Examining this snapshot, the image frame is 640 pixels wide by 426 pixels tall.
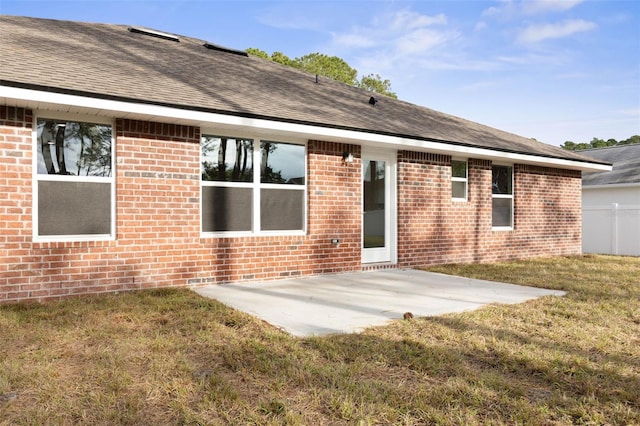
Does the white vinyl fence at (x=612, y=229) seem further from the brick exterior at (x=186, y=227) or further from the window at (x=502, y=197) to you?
the brick exterior at (x=186, y=227)

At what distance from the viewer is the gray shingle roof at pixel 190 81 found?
6.21 meters

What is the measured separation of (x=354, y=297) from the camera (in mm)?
6496

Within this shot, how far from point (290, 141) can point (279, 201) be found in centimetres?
111

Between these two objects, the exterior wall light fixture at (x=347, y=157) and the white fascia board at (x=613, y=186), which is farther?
the white fascia board at (x=613, y=186)

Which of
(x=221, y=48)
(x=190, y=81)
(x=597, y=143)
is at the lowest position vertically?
(x=190, y=81)

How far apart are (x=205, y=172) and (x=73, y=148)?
76.1 inches

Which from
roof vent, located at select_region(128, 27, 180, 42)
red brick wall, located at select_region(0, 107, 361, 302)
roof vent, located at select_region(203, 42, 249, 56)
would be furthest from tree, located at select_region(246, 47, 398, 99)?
red brick wall, located at select_region(0, 107, 361, 302)

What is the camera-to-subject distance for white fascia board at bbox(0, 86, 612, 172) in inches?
219

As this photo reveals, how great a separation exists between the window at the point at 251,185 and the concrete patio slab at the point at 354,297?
1.06 meters

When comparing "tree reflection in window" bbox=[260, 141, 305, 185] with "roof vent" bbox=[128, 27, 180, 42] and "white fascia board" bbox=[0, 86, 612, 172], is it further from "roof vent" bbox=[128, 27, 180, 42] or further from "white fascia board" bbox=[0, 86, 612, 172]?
"roof vent" bbox=[128, 27, 180, 42]

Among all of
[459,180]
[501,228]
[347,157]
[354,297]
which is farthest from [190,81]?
[501,228]

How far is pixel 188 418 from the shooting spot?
269cm

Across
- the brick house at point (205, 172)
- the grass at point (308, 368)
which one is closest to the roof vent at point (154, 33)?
the brick house at point (205, 172)

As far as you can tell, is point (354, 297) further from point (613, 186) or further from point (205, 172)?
point (613, 186)
